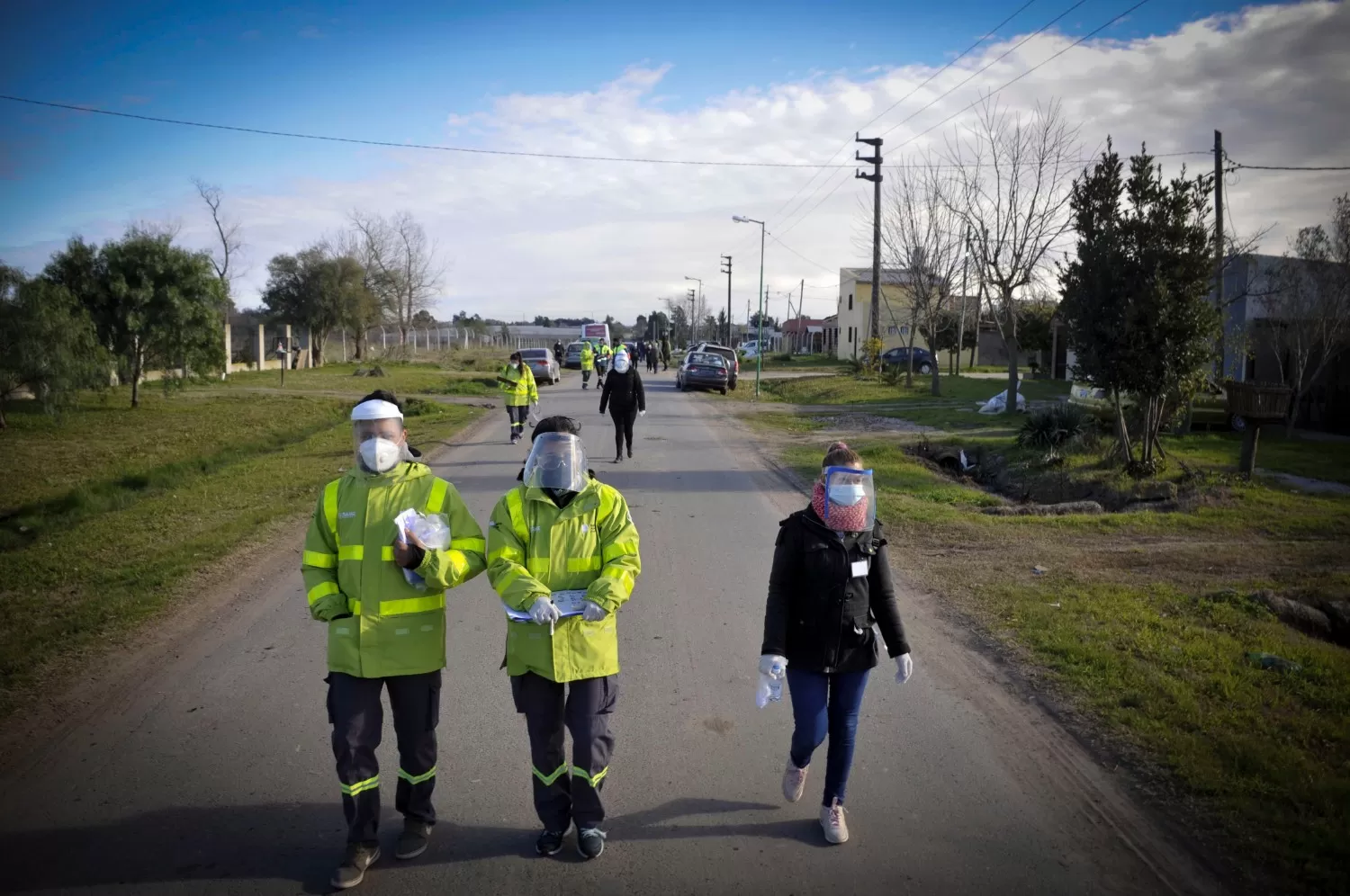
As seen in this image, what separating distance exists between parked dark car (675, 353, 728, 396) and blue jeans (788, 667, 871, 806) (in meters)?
29.4

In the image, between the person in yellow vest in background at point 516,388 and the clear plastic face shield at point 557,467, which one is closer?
the clear plastic face shield at point 557,467

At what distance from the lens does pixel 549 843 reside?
3697 mm

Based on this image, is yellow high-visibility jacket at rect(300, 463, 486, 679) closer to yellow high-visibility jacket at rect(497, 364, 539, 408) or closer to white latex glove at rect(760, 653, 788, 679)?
white latex glove at rect(760, 653, 788, 679)

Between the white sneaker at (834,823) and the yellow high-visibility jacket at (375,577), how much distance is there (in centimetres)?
180

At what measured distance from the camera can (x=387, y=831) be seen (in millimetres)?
3869

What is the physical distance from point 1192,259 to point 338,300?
4921 cm

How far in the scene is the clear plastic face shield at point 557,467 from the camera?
3.68 metres

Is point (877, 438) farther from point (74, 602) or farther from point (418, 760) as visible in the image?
point (418, 760)

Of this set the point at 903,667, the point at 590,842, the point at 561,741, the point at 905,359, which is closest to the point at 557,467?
the point at 561,741

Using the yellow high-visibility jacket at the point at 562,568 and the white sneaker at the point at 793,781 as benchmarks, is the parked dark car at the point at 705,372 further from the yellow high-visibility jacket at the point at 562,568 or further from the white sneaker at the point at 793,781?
the yellow high-visibility jacket at the point at 562,568

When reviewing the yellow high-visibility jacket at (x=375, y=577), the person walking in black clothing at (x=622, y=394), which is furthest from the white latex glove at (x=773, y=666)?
the person walking in black clothing at (x=622, y=394)

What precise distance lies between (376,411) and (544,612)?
1.11m

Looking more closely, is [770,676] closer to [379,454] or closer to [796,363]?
[379,454]

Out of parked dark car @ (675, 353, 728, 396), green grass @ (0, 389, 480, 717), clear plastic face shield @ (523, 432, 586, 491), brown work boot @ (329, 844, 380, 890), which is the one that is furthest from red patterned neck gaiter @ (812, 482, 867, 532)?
parked dark car @ (675, 353, 728, 396)
